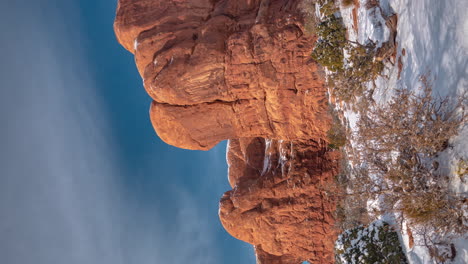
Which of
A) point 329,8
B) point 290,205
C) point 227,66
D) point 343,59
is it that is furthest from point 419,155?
point 290,205

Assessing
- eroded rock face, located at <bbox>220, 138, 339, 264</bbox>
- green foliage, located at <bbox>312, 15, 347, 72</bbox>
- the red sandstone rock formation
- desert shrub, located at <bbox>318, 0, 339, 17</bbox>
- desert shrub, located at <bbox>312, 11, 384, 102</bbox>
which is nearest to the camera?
desert shrub, located at <bbox>312, 11, 384, 102</bbox>

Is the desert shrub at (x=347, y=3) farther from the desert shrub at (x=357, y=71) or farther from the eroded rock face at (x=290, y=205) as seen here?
the eroded rock face at (x=290, y=205)

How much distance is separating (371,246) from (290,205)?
6.20m

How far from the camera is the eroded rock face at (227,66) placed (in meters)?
10.8

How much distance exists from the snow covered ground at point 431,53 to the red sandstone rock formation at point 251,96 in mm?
4145

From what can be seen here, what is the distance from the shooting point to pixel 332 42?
888cm

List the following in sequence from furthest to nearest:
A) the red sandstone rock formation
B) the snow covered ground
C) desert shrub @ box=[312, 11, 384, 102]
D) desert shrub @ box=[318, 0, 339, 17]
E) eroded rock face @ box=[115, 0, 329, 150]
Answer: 1. the red sandstone rock formation
2. eroded rock face @ box=[115, 0, 329, 150]
3. desert shrub @ box=[318, 0, 339, 17]
4. desert shrub @ box=[312, 11, 384, 102]
5. the snow covered ground

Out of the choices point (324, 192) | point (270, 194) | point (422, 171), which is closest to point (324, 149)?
point (324, 192)

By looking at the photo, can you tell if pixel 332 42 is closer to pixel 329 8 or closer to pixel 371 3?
pixel 329 8

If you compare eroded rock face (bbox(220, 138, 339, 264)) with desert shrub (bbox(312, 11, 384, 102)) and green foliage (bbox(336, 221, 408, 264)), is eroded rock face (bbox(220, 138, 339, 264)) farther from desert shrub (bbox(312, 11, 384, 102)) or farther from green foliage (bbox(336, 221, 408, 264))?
desert shrub (bbox(312, 11, 384, 102))

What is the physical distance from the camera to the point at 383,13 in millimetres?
6445

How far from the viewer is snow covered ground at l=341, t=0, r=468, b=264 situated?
436cm

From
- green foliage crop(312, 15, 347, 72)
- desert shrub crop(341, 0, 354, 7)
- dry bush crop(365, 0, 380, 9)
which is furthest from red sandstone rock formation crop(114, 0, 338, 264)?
dry bush crop(365, 0, 380, 9)

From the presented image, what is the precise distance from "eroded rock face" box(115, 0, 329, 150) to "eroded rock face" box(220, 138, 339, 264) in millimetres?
1497
